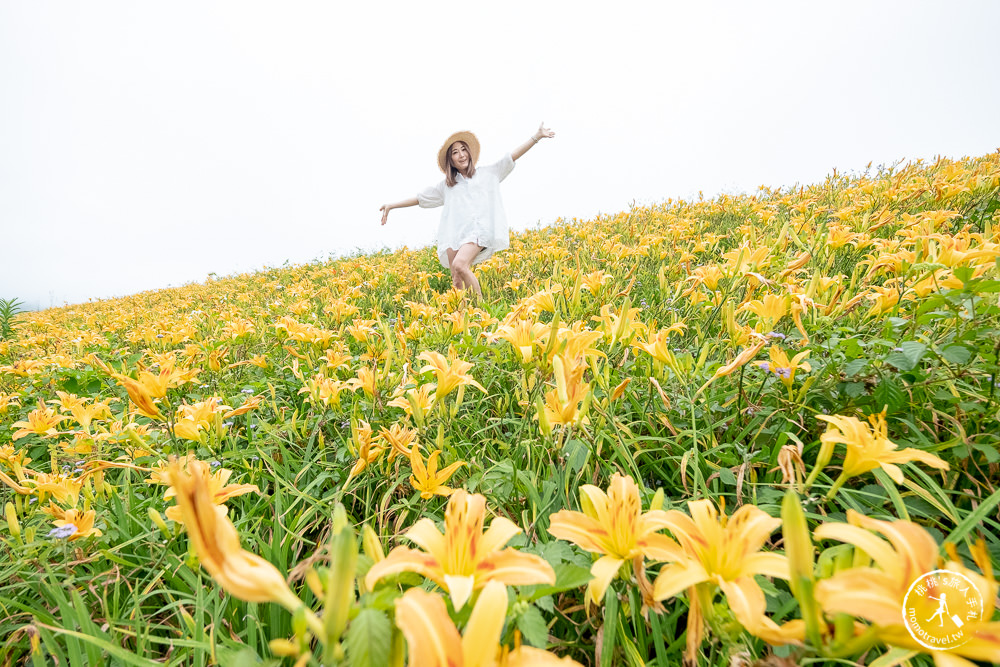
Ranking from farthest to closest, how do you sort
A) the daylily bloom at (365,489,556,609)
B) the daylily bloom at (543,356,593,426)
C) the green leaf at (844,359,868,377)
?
the green leaf at (844,359,868,377) → the daylily bloom at (543,356,593,426) → the daylily bloom at (365,489,556,609)

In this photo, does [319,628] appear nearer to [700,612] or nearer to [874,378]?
[700,612]

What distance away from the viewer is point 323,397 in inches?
65.6

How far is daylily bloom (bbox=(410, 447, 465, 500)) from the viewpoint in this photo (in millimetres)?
1098

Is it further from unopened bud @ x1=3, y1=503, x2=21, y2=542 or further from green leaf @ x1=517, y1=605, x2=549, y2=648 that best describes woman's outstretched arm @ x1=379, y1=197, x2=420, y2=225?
green leaf @ x1=517, y1=605, x2=549, y2=648

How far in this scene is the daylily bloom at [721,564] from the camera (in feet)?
1.88

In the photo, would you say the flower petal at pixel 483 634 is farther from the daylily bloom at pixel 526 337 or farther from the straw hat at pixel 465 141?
the straw hat at pixel 465 141

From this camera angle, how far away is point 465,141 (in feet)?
18.0

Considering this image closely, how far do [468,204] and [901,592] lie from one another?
523cm

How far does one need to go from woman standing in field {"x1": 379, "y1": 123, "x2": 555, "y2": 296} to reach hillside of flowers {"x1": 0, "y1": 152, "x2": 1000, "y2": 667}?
8.80ft

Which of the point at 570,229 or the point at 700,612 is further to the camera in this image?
the point at 570,229

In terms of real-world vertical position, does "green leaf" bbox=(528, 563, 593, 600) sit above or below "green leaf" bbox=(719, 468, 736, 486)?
above

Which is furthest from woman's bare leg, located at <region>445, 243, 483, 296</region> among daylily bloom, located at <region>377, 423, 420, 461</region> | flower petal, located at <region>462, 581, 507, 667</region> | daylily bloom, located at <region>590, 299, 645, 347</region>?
flower petal, located at <region>462, 581, 507, 667</region>

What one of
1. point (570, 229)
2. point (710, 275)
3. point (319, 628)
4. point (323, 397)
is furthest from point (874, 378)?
point (570, 229)

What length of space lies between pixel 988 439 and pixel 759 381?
582 mm
